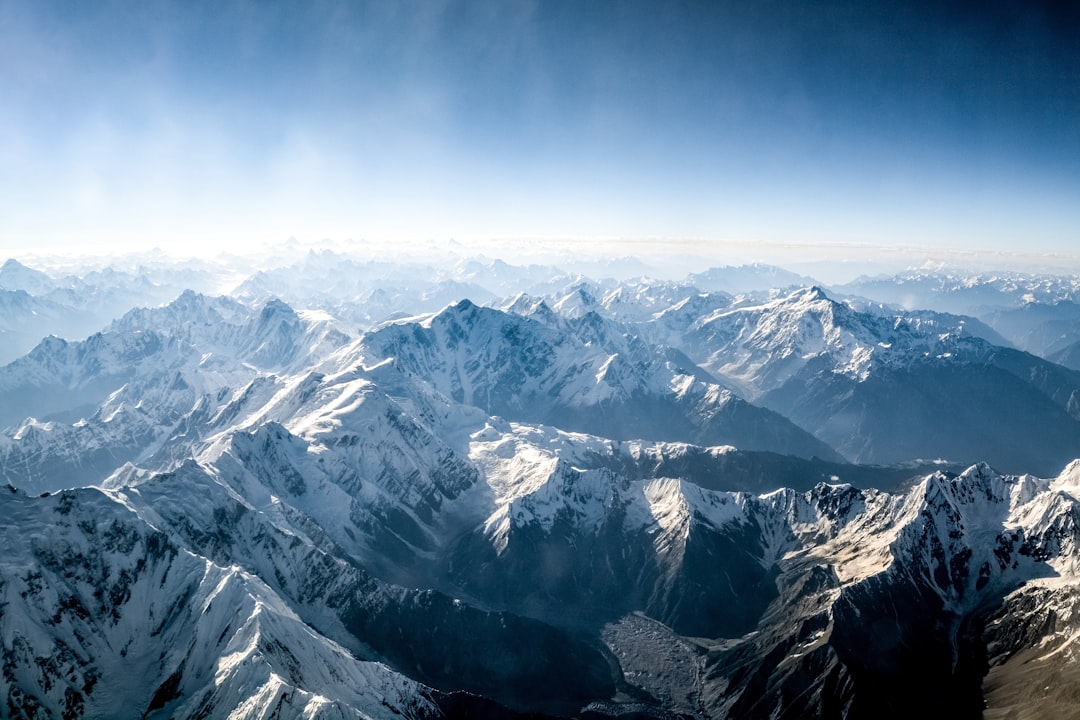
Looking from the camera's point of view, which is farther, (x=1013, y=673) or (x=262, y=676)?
(x=1013, y=673)

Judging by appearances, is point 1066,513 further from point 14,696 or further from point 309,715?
point 14,696

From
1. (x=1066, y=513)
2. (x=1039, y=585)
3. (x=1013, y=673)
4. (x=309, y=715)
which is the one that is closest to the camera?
(x=309, y=715)

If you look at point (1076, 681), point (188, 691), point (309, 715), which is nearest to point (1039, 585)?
point (1076, 681)

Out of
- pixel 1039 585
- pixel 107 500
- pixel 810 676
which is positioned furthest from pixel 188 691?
pixel 1039 585

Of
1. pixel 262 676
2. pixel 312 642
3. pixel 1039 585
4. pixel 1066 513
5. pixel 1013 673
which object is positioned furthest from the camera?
pixel 1066 513

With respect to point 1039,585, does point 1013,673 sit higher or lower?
lower

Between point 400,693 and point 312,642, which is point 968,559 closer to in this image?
point 400,693

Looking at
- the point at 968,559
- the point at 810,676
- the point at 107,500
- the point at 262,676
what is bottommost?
the point at 810,676

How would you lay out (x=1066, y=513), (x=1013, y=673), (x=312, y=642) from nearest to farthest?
(x=312, y=642), (x=1013, y=673), (x=1066, y=513)

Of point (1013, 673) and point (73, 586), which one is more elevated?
point (73, 586)
